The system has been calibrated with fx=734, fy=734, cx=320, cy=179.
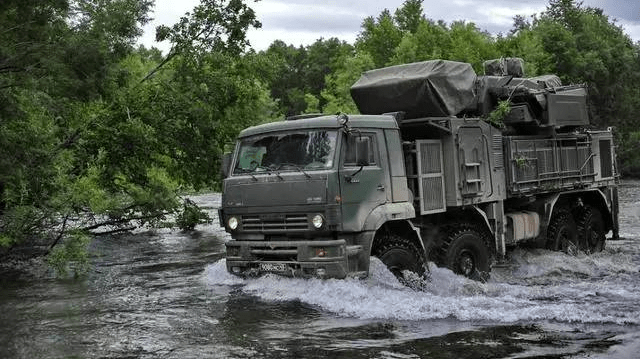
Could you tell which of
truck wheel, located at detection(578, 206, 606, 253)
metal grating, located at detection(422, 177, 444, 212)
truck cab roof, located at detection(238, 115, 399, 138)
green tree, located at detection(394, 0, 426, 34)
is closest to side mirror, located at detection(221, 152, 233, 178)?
truck cab roof, located at detection(238, 115, 399, 138)

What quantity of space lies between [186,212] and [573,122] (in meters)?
9.95

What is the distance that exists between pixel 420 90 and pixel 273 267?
3998 millimetres

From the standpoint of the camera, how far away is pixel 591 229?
1588 centimetres

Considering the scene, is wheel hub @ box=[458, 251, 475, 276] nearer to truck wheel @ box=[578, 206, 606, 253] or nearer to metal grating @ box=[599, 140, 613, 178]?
truck wheel @ box=[578, 206, 606, 253]

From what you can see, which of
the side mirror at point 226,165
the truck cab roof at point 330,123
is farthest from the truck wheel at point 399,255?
the side mirror at point 226,165

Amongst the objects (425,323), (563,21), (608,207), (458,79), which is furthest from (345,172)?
(563,21)

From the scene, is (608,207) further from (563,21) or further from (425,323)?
(563,21)

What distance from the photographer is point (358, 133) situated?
10.5m

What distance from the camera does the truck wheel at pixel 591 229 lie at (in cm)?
1563

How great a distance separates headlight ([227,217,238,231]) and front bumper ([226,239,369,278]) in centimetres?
22

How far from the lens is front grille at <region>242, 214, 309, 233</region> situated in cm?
1029

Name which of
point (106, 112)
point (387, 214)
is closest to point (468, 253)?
point (387, 214)

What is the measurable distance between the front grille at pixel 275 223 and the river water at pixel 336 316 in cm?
71

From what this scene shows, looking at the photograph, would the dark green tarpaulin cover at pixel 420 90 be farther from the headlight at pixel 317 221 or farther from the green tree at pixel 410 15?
the green tree at pixel 410 15
